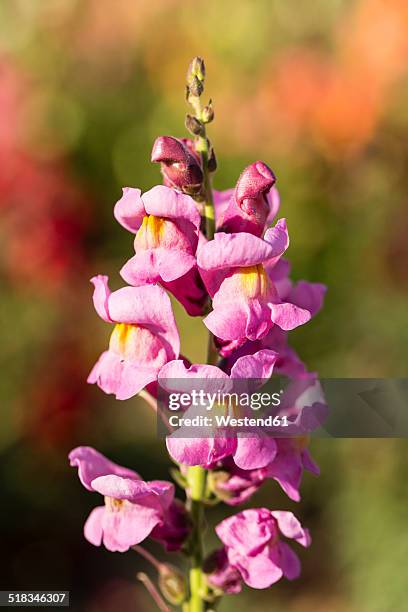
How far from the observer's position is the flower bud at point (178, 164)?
81 centimetres

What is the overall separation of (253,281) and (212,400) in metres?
0.13

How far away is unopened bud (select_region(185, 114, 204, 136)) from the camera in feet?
2.70

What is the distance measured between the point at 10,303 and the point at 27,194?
0.43 m

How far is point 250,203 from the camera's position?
2.72 feet

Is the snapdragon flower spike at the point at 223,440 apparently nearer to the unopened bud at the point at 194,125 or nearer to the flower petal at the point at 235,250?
the flower petal at the point at 235,250

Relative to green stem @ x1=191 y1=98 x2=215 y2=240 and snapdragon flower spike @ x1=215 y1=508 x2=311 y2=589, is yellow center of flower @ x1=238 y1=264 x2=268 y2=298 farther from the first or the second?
snapdragon flower spike @ x1=215 y1=508 x2=311 y2=589

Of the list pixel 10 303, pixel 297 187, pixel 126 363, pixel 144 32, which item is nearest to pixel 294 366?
pixel 126 363

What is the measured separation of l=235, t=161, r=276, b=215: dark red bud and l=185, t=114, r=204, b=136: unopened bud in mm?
71

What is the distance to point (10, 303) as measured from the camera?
2.82 metres

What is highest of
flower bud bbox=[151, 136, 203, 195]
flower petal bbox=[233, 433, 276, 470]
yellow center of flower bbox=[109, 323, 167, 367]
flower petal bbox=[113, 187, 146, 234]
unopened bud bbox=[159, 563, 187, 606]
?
flower bud bbox=[151, 136, 203, 195]

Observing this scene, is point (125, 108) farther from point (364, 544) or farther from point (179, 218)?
point (179, 218)

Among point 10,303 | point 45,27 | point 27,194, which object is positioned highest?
point 45,27

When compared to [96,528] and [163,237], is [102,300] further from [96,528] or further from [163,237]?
[96,528]

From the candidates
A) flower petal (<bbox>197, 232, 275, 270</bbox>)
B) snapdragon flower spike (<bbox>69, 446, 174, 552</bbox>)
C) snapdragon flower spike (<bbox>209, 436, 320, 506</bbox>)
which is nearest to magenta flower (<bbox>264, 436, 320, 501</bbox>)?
snapdragon flower spike (<bbox>209, 436, 320, 506</bbox>)
